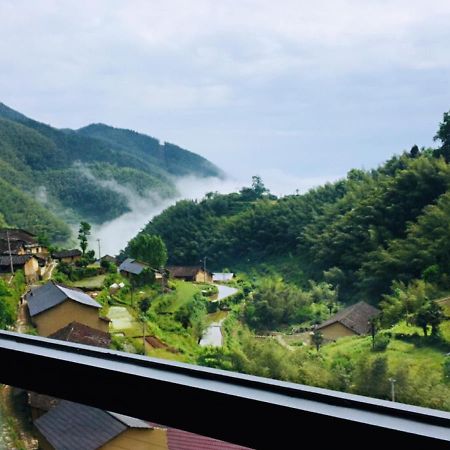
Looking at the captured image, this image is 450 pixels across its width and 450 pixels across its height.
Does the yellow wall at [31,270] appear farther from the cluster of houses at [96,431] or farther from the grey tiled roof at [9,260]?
the cluster of houses at [96,431]

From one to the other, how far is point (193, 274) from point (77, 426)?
8.34 m

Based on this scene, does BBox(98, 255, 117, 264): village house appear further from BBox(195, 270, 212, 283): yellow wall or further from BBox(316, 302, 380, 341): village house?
BBox(195, 270, 212, 283): yellow wall

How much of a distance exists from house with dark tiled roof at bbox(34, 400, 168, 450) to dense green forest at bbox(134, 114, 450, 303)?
15.6ft

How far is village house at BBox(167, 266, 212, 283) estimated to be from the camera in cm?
796

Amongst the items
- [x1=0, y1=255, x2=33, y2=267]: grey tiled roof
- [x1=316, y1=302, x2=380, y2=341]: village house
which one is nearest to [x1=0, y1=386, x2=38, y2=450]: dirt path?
[x1=0, y1=255, x2=33, y2=267]: grey tiled roof

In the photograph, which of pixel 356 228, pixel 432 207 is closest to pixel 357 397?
pixel 432 207

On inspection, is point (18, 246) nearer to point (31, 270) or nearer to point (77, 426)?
point (31, 270)

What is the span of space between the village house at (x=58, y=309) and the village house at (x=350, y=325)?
2.16 m

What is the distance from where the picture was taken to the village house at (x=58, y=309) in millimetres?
1668

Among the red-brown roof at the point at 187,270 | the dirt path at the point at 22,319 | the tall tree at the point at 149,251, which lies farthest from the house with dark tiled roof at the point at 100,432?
the red-brown roof at the point at 187,270

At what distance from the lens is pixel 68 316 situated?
1834mm

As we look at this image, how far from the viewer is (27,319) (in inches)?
59.9

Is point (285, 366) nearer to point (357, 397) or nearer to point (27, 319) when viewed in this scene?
point (357, 397)

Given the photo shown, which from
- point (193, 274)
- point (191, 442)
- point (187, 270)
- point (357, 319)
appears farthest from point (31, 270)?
point (187, 270)
